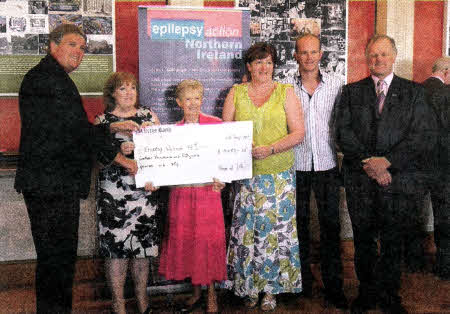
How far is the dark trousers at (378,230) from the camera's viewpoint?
8.73 ft

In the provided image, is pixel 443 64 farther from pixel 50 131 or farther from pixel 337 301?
pixel 50 131

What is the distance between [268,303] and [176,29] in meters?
1.80

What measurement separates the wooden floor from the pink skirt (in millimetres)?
290

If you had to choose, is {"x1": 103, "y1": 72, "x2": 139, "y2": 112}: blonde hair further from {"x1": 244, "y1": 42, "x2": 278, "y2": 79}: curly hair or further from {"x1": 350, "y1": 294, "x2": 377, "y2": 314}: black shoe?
{"x1": 350, "y1": 294, "x2": 377, "y2": 314}: black shoe

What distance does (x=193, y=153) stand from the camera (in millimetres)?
2584

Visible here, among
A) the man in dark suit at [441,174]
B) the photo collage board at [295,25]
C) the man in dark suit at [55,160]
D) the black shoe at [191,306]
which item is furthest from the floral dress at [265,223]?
the photo collage board at [295,25]

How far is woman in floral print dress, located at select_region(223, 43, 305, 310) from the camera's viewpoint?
2.71 m

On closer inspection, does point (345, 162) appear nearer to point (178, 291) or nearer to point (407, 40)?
point (178, 291)

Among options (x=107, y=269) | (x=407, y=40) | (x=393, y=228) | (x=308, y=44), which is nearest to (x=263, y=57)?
(x=308, y=44)

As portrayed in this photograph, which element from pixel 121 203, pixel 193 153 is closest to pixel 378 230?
pixel 193 153

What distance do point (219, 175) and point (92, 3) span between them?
6.32 ft

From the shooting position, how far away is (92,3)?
363 centimetres

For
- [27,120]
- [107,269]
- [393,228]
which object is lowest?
[107,269]

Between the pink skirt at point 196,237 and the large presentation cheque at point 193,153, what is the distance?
12 centimetres
